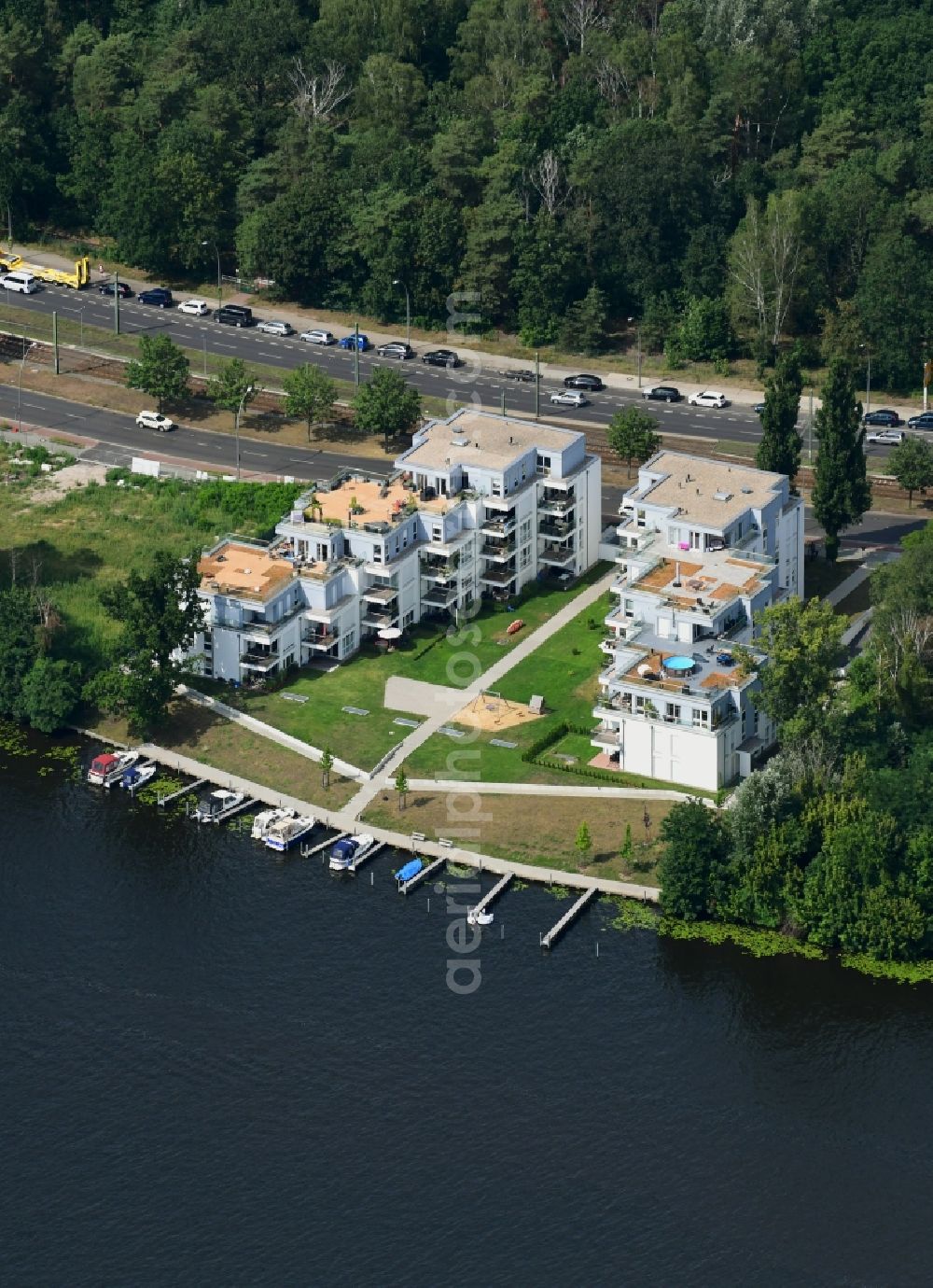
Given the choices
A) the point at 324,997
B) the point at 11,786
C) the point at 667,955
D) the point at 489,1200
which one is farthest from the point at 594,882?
the point at 11,786

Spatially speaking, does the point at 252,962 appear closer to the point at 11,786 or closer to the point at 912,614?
the point at 11,786

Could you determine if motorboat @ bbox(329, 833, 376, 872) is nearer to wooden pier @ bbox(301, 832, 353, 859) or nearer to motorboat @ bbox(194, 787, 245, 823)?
wooden pier @ bbox(301, 832, 353, 859)

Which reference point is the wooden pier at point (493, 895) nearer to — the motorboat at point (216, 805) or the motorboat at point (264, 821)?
the motorboat at point (264, 821)

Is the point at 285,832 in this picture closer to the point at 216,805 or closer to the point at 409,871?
the point at 216,805

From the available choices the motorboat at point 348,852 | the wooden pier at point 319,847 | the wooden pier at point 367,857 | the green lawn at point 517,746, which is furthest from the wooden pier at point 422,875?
the green lawn at point 517,746

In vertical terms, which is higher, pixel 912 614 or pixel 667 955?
pixel 912 614

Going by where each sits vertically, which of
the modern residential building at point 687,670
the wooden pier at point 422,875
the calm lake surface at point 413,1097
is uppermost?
the modern residential building at point 687,670

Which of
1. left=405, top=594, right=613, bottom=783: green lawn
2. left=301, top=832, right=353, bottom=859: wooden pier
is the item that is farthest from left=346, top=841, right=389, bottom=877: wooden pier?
left=405, top=594, right=613, bottom=783: green lawn

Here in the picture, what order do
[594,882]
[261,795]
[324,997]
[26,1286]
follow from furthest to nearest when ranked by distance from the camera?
[261,795] < [594,882] < [324,997] < [26,1286]
